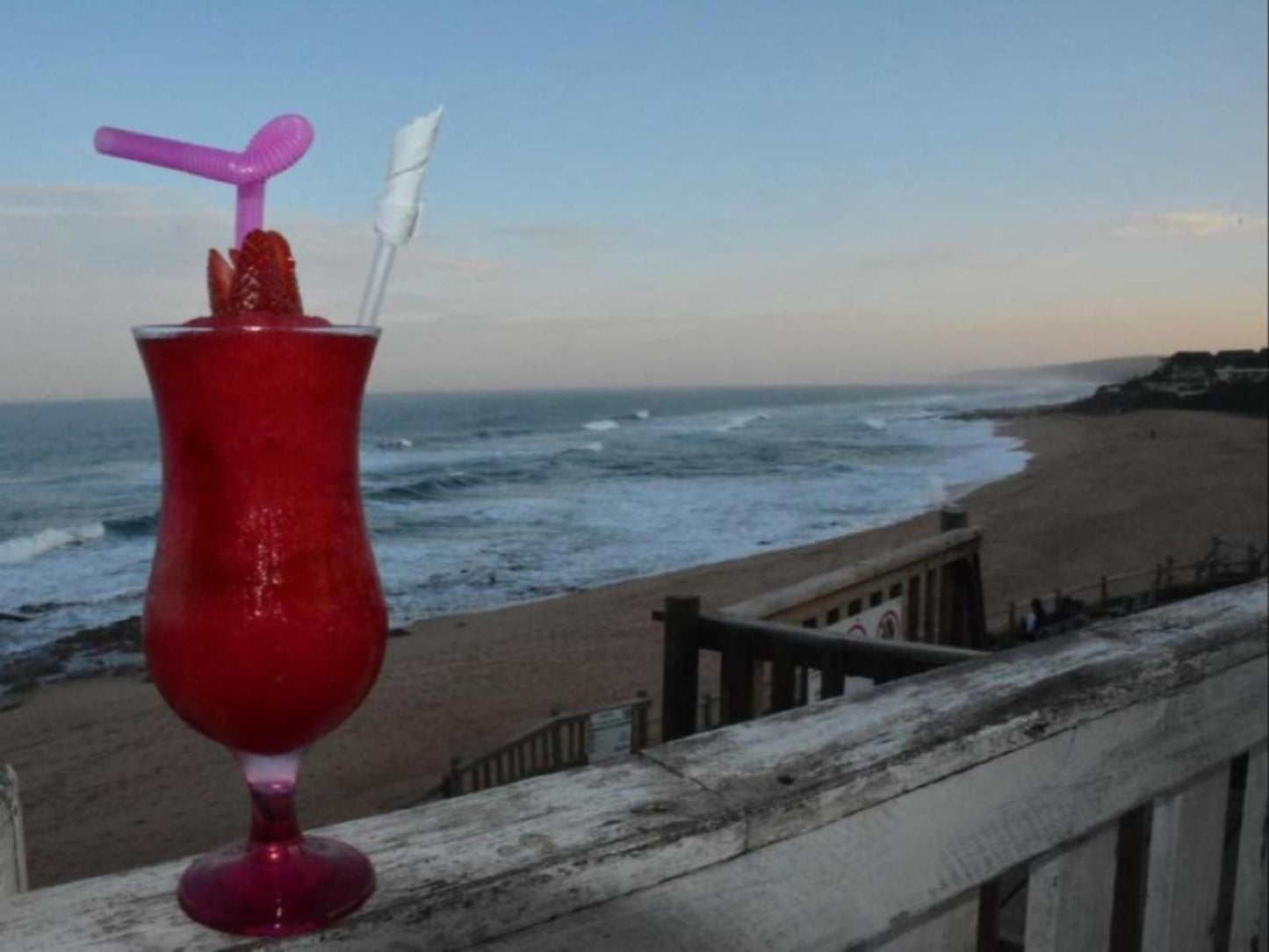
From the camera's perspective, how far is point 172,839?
1663 mm

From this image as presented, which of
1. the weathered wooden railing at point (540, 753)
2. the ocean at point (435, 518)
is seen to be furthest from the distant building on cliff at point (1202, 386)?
the weathered wooden railing at point (540, 753)

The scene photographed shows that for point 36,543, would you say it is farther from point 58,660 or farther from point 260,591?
point 260,591

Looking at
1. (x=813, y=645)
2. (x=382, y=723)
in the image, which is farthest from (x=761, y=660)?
(x=382, y=723)

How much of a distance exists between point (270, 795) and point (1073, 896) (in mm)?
703

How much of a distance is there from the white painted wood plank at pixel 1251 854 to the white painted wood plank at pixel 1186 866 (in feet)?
0.20

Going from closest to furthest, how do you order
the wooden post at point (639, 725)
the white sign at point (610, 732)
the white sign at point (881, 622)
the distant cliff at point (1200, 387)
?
the white sign at point (881, 622), the white sign at point (610, 732), the wooden post at point (639, 725), the distant cliff at point (1200, 387)

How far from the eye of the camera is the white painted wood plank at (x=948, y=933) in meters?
0.84

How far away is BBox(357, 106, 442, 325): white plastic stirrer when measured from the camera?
680mm

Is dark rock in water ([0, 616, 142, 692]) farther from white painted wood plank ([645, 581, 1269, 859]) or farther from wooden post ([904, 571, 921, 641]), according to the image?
wooden post ([904, 571, 921, 641])

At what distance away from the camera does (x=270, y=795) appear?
25.6 inches

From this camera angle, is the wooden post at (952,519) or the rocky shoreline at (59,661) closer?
the rocky shoreline at (59,661)

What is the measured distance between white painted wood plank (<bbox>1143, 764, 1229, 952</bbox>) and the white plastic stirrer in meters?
0.87

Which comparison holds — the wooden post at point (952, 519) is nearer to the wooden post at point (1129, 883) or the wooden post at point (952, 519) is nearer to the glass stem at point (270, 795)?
the wooden post at point (1129, 883)

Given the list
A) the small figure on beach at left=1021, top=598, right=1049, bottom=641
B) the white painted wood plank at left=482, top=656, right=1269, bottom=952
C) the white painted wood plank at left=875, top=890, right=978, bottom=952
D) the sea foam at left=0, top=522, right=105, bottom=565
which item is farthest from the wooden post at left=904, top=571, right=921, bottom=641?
the small figure on beach at left=1021, top=598, right=1049, bottom=641
